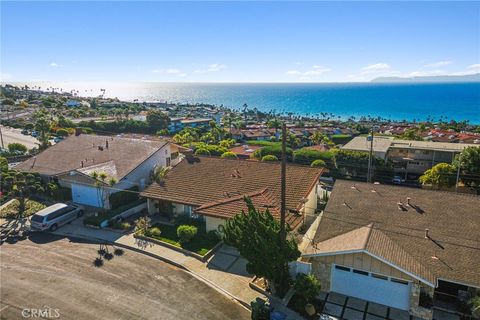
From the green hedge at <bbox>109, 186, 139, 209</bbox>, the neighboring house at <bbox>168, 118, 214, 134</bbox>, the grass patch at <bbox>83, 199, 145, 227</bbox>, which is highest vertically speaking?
the green hedge at <bbox>109, 186, 139, 209</bbox>

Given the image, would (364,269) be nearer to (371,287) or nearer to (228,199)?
(371,287)

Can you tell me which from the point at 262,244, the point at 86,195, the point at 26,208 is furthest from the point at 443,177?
the point at 26,208

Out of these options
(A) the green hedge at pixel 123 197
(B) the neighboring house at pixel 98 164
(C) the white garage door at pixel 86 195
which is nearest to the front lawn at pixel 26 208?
(B) the neighboring house at pixel 98 164

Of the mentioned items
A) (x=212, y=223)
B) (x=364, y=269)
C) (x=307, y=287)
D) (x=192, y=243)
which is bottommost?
(x=192, y=243)

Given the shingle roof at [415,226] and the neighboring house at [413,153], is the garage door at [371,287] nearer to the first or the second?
the shingle roof at [415,226]

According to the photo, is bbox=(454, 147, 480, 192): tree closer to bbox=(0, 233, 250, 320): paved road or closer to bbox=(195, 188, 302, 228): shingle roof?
bbox=(195, 188, 302, 228): shingle roof

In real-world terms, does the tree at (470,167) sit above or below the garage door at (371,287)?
above

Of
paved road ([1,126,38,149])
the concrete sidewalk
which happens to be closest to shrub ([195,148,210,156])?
the concrete sidewalk
